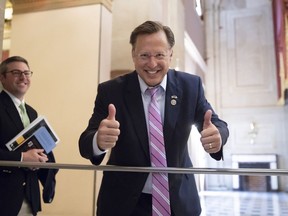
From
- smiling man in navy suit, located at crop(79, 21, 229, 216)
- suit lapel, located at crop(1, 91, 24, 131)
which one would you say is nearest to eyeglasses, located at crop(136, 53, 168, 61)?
smiling man in navy suit, located at crop(79, 21, 229, 216)

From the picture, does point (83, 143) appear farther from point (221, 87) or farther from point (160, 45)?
point (221, 87)

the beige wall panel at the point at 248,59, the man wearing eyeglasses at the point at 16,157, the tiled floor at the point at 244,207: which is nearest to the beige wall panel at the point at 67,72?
the man wearing eyeglasses at the point at 16,157

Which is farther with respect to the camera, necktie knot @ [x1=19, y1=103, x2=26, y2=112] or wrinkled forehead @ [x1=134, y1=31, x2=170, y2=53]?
necktie knot @ [x1=19, y1=103, x2=26, y2=112]

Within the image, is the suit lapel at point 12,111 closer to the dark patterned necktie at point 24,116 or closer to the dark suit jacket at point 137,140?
the dark patterned necktie at point 24,116

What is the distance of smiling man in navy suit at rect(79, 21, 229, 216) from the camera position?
1403mm

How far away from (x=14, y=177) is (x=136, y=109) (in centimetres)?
101

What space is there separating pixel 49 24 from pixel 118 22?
0.88m

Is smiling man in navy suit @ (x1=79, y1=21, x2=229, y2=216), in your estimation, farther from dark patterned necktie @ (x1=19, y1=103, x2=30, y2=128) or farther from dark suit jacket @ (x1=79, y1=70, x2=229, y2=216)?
dark patterned necktie @ (x1=19, y1=103, x2=30, y2=128)

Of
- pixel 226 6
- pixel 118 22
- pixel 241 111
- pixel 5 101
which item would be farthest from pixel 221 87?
pixel 5 101

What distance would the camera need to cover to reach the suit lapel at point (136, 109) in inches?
56.5

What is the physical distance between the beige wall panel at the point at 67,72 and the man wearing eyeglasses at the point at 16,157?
6.36 ft

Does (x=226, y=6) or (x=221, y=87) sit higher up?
(x=226, y=6)

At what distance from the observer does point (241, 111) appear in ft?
44.1

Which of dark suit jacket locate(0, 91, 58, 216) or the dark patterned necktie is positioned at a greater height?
the dark patterned necktie
